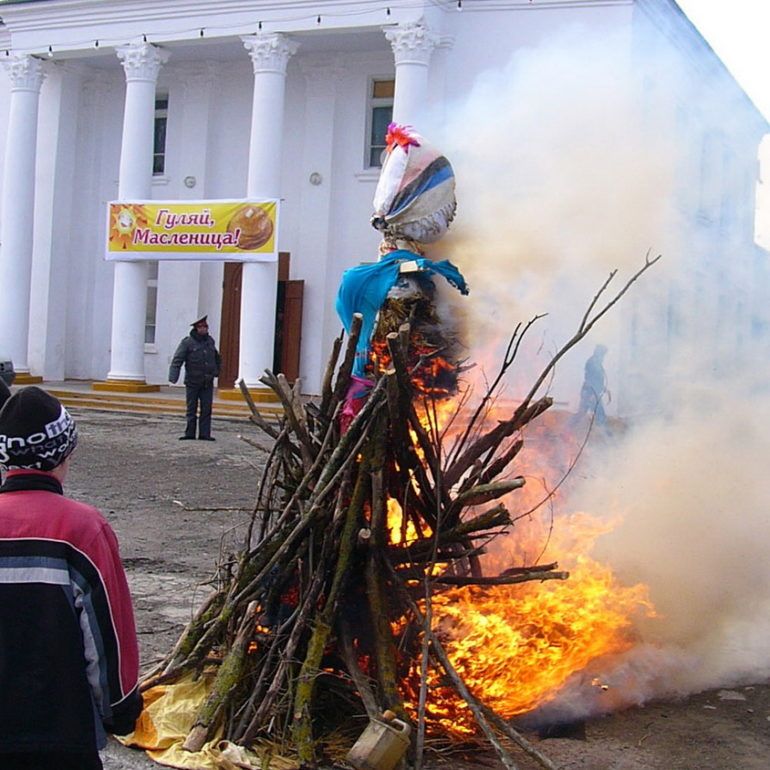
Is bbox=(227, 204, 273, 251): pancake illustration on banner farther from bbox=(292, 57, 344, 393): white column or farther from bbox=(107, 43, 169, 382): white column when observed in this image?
bbox=(107, 43, 169, 382): white column

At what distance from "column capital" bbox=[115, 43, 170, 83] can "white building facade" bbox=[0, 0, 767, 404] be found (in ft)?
0.12

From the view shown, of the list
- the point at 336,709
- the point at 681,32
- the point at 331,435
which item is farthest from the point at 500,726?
the point at 681,32

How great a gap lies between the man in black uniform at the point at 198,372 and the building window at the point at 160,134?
814cm

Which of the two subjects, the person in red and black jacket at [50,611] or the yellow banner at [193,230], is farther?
the yellow banner at [193,230]

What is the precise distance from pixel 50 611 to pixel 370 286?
2.50 metres

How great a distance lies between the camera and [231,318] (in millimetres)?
20422

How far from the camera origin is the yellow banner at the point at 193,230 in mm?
17766

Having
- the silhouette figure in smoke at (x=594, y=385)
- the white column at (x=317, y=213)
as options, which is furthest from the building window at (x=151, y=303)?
the silhouette figure in smoke at (x=594, y=385)

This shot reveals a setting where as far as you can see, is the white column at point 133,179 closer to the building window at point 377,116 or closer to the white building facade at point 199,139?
the white building facade at point 199,139

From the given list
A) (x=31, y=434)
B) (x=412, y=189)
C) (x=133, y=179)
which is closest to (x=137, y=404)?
(x=133, y=179)

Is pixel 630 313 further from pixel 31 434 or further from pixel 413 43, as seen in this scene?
pixel 413 43

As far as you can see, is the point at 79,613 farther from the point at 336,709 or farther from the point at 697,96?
the point at 697,96

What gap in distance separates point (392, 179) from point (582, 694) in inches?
101

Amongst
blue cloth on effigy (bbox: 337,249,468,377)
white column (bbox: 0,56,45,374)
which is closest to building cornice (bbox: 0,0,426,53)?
white column (bbox: 0,56,45,374)
